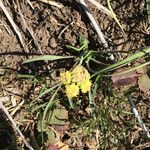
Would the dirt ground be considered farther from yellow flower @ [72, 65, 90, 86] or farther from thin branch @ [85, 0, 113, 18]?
yellow flower @ [72, 65, 90, 86]

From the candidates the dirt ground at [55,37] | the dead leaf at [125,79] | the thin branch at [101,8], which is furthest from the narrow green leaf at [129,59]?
the thin branch at [101,8]

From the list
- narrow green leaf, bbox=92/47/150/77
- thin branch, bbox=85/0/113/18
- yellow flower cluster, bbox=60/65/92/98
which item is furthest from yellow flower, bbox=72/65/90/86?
thin branch, bbox=85/0/113/18

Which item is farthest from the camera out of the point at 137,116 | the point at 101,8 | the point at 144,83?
the point at 137,116

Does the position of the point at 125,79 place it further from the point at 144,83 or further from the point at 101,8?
the point at 101,8

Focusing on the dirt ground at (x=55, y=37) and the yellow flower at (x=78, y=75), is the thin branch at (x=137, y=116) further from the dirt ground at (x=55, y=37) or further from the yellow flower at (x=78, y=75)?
the yellow flower at (x=78, y=75)

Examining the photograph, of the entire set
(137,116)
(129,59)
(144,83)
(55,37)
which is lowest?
(137,116)

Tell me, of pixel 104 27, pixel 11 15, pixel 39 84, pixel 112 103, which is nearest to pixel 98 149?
pixel 112 103

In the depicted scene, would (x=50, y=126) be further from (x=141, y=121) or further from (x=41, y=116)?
(x=141, y=121)

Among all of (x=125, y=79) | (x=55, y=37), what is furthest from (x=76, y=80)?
(x=55, y=37)
